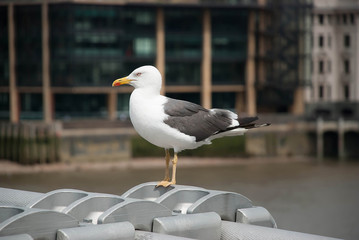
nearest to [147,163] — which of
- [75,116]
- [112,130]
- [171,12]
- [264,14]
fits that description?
[112,130]

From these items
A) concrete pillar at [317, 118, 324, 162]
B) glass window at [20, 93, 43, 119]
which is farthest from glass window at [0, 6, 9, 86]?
concrete pillar at [317, 118, 324, 162]

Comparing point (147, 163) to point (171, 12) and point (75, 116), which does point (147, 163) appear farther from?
point (171, 12)

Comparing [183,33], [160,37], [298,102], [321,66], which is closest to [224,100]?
[298,102]

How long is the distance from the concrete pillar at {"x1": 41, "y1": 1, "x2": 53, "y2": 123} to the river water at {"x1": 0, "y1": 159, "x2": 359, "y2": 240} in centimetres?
995

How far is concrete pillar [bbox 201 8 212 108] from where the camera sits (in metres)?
61.3

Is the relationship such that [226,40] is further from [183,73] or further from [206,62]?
[183,73]

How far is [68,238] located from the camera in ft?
27.8

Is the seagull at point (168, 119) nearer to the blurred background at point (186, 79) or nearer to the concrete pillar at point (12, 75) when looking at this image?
the blurred background at point (186, 79)

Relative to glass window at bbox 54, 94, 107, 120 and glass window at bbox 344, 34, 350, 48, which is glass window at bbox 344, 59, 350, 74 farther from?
glass window at bbox 54, 94, 107, 120

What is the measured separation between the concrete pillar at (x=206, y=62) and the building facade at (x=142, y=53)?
2.9 inches

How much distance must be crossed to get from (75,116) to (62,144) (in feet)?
24.6

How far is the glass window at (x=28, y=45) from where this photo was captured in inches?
2286

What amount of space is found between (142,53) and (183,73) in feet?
12.5

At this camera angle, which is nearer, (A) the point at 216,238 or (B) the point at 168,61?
(A) the point at 216,238
